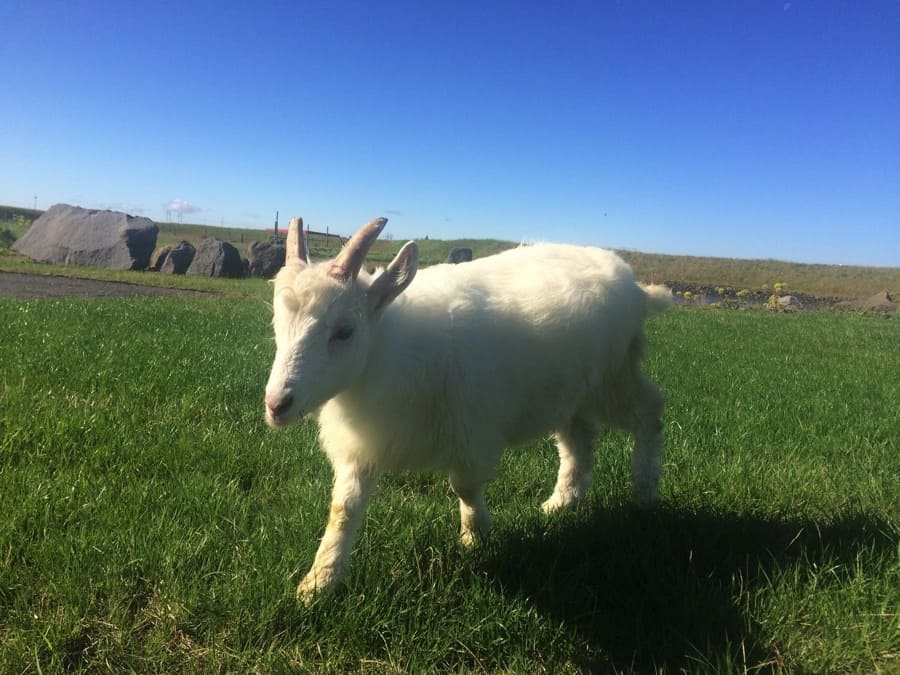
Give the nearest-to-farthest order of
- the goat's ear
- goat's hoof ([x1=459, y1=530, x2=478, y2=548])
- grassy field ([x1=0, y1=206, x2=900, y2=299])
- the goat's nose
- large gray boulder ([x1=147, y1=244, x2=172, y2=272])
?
the goat's nose → the goat's ear → goat's hoof ([x1=459, y1=530, x2=478, y2=548]) → large gray boulder ([x1=147, y1=244, x2=172, y2=272]) → grassy field ([x1=0, y1=206, x2=900, y2=299])

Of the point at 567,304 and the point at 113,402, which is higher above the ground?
the point at 567,304

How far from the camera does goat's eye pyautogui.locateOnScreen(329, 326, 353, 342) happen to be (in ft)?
8.32

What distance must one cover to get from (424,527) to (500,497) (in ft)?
2.79

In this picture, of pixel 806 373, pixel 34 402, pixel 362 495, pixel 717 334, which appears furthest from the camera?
pixel 717 334

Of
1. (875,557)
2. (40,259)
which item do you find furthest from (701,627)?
(40,259)

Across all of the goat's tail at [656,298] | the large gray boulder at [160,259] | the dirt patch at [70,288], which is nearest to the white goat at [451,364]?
the goat's tail at [656,298]

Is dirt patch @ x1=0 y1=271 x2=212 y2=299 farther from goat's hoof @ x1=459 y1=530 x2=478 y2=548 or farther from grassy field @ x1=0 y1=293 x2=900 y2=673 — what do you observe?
goat's hoof @ x1=459 y1=530 x2=478 y2=548

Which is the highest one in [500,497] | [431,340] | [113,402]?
[431,340]

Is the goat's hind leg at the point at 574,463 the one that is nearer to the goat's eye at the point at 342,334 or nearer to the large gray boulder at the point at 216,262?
the goat's eye at the point at 342,334

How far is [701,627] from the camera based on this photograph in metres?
2.50

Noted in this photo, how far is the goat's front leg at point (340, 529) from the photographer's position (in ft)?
8.53

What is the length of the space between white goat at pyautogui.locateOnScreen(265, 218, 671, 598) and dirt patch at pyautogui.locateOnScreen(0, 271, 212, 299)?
12115 mm

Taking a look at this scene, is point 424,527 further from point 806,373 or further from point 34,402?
point 806,373

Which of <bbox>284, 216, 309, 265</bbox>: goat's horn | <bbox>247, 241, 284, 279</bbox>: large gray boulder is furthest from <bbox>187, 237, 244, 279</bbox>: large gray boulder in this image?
<bbox>284, 216, 309, 265</bbox>: goat's horn
